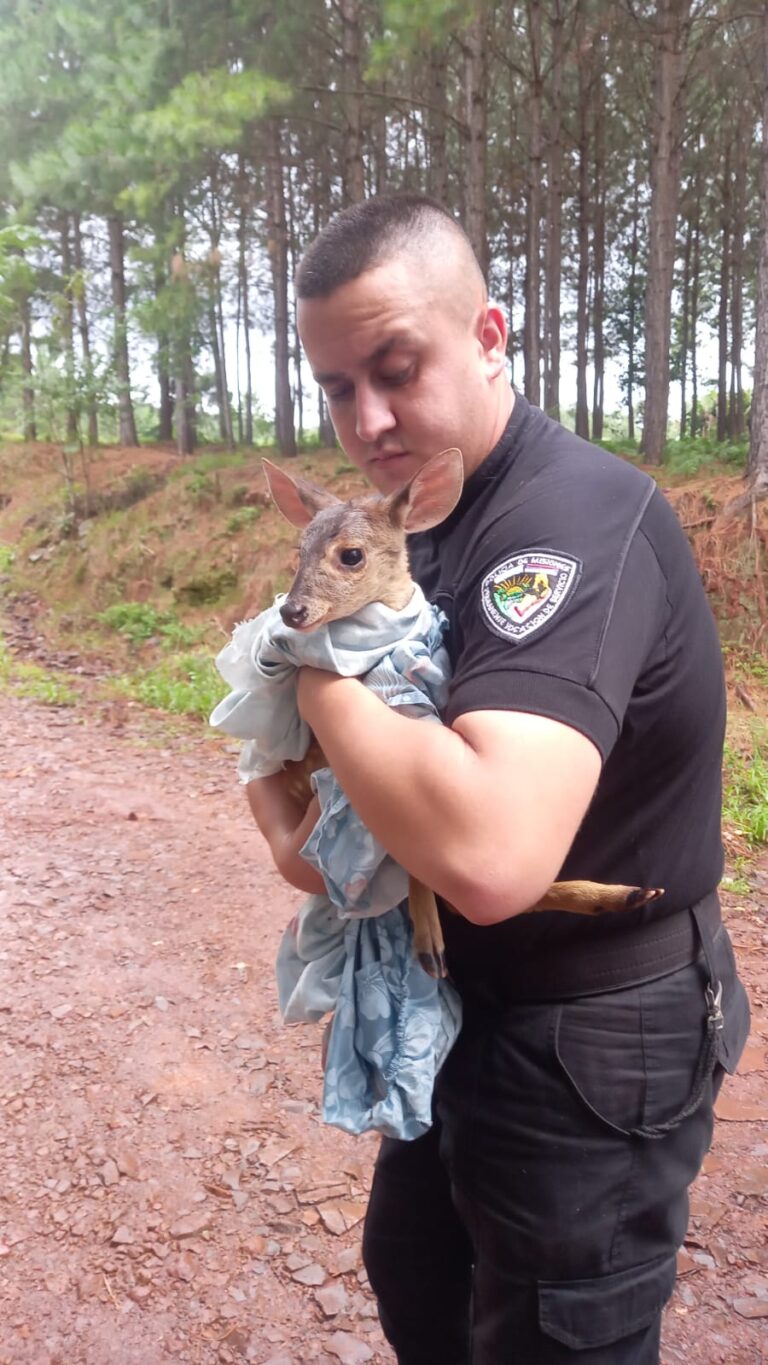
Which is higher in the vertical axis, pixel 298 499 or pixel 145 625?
pixel 298 499

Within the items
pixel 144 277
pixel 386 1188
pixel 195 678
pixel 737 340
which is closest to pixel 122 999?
pixel 386 1188

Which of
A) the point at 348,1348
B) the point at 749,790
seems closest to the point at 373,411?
the point at 348,1348

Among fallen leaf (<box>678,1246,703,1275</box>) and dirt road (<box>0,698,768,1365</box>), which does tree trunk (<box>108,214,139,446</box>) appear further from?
fallen leaf (<box>678,1246,703,1275</box>)

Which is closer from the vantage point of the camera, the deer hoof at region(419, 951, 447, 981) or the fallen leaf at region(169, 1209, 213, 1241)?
the deer hoof at region(419, 951, 447, 981)

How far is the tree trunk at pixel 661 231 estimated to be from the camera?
37.9 ft

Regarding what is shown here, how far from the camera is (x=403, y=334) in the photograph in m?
1.59

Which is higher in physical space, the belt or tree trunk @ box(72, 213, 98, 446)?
tree trunk @ box(72, 213, 98, 446)

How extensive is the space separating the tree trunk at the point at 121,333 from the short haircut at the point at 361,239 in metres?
14.2

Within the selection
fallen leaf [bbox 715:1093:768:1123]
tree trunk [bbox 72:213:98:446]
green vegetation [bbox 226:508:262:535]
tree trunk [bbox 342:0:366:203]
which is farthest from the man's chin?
tree trunk [bbox 72:213:98:446]

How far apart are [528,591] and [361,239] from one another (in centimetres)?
77

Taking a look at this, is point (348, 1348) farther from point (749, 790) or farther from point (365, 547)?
point (749, 790)

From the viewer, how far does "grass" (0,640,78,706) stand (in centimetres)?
955

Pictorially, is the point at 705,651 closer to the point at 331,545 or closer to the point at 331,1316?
the point at 331,545

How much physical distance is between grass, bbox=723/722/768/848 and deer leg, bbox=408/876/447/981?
4694mm
